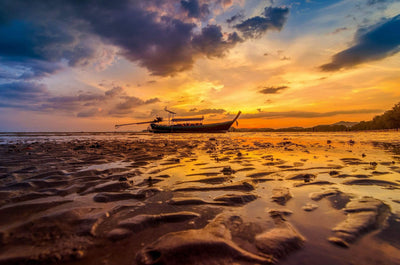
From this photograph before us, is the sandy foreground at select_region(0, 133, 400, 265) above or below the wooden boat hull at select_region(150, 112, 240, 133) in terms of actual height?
below

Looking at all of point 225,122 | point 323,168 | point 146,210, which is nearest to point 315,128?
point 225,122

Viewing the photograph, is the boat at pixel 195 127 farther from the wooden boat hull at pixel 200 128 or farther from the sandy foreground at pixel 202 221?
the sandy foreground at pixel 202 221

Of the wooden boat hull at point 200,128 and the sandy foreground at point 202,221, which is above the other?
the wooden boat hull at point 200,128

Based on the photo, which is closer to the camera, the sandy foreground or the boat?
the sandy foreground

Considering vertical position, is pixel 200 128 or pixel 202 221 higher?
pixel 200 128

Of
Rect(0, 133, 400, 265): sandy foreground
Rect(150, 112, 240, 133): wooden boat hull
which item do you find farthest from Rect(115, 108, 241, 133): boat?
Rect(0, 133, 400, 265): sandy foreground

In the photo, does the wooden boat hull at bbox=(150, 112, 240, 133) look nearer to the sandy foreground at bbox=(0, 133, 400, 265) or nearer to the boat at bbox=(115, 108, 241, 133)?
the boat at bbox=(115, 108, 241, 133)

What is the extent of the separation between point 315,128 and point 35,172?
71.0 m

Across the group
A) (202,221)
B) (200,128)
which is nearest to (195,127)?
(200,128)

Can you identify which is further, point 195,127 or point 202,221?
point 195,127

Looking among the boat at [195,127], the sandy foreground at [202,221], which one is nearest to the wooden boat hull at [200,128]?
the boat at [195,127]

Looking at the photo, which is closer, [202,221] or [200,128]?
[202,221]

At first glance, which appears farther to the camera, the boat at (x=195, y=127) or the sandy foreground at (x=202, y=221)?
the boat at (x=195, y=127)

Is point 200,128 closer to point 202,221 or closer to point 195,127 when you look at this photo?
point 195,127
